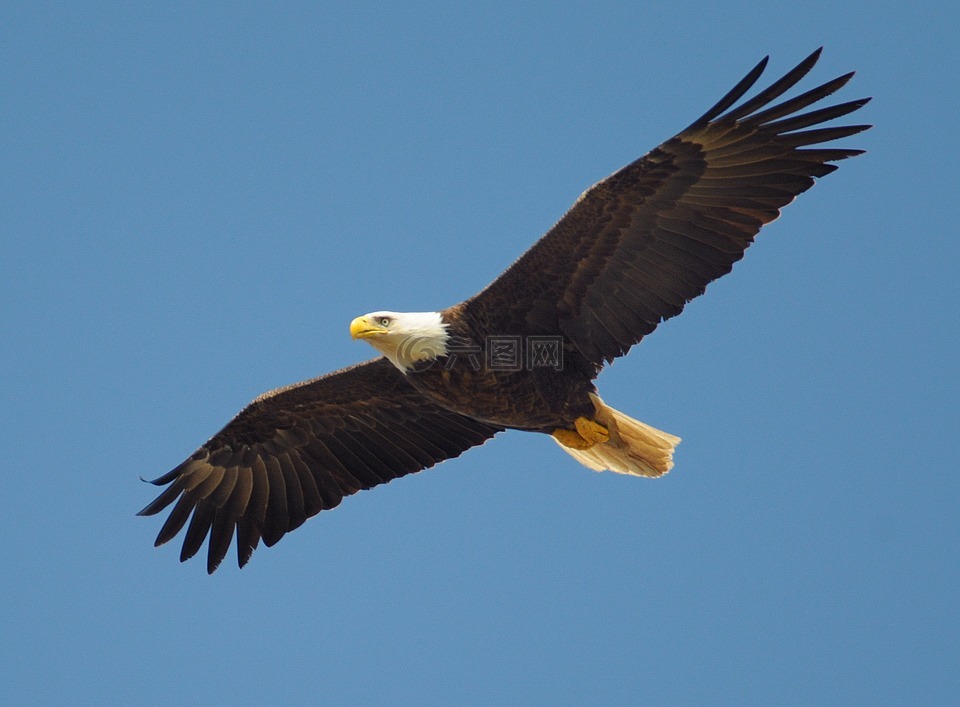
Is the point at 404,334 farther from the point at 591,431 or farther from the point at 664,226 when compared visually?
the point at 664,226

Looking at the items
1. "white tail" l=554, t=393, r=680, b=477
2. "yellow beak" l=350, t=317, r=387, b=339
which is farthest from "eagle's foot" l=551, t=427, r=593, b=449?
"yellow beak" l=350, t=317, r=387, b=339

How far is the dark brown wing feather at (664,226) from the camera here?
998cm

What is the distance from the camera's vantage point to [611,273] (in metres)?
10.4

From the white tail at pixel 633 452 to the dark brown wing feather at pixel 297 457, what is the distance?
886mm

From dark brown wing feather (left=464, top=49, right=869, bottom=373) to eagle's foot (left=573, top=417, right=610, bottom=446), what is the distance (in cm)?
74

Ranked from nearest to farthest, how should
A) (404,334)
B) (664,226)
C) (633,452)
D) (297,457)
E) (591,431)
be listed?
(664,226), (404,334), (591,431), (633,452), (297,457)

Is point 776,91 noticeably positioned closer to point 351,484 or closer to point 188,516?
point 351,484

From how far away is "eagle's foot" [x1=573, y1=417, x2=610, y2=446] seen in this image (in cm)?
1112

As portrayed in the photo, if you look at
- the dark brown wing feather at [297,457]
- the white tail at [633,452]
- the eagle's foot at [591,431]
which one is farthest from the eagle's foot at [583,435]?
the dark brown wing feather at [297,457]

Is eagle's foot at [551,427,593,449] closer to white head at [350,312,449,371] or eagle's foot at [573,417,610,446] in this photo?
eagle's foot at [573,417,610,446]

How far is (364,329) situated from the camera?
1066 cm

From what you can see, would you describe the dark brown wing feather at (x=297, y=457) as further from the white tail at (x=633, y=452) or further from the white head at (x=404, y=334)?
the white head at (x=404, y=334)

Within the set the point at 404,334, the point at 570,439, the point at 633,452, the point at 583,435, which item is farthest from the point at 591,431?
the point at 404,334

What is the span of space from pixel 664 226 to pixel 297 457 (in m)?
4.14
